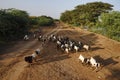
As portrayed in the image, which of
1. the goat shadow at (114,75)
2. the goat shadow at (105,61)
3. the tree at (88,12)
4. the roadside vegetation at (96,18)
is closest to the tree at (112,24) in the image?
the roadside vegetation at (96,18)

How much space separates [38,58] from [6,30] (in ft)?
18.5

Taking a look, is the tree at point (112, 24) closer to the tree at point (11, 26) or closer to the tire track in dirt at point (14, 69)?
the tree at point (11, 26)

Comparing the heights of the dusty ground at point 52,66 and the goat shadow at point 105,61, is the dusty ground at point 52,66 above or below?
above

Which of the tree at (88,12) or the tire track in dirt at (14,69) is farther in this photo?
the tree at (88,12)

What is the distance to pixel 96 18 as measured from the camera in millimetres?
39656

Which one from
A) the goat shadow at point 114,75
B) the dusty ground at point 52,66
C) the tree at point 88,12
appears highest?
the tree at point 88,12

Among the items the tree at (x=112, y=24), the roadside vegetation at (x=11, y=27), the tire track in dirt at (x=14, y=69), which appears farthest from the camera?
the tree at (x=112, y=24)

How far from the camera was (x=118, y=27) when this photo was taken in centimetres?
2855

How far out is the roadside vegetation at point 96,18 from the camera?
2911 centimetres

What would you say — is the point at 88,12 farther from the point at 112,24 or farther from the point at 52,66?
the point at 52,66

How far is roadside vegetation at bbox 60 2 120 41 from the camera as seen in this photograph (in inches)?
1146

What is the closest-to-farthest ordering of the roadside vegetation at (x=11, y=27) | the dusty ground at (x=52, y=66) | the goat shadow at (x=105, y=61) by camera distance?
the dusty ground at (x=52, y=66) → the goat shadow at (x=105, y=61) → the roadside vegetation at (x=11, y=27)

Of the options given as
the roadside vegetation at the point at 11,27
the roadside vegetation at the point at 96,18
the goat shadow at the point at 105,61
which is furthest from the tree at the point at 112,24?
the goat shadow at the point at 105,61

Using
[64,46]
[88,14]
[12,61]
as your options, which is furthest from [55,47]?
[88,14]
